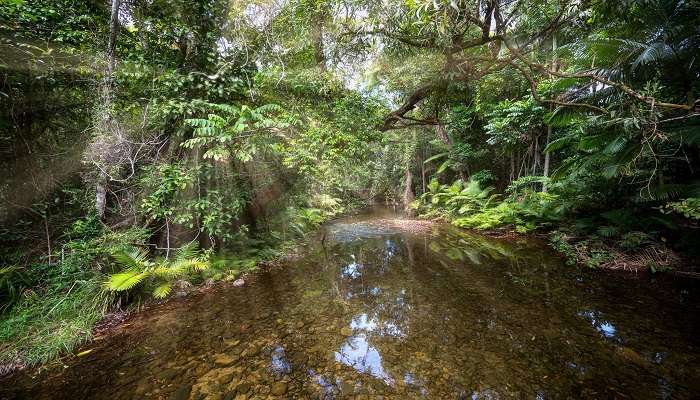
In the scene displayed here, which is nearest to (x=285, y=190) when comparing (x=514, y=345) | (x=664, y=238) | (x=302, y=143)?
(x=302, y=143)

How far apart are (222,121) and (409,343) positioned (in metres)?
3.93

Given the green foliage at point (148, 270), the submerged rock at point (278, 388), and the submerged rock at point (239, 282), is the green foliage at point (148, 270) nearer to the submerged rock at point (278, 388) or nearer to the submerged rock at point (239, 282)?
the submerged rock at point (239, 282)

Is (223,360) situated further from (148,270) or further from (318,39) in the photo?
(318,39)

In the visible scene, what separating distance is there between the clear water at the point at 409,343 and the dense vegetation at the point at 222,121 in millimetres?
835

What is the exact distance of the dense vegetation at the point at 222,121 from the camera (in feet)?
13.0

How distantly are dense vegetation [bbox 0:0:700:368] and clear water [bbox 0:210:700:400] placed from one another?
84 cm

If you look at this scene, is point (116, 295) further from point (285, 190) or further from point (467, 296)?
point (467, 296)

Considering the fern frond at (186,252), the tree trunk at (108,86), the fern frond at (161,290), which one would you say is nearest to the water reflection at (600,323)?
the fern frond at (161,290)

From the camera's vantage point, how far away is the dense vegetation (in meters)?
3.95

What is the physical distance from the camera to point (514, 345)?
9.94ft

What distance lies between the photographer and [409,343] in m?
3.19

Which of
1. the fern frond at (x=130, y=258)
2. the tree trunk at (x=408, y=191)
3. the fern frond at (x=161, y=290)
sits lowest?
the tree trunk at (x=408, y=191)

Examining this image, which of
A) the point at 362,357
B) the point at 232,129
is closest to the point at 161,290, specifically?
the point at 232,129

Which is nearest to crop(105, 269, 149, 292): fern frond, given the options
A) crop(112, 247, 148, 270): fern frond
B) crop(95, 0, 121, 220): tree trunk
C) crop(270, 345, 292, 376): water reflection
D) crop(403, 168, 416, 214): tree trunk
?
crop(112, 247, 148, 270): fern frond
